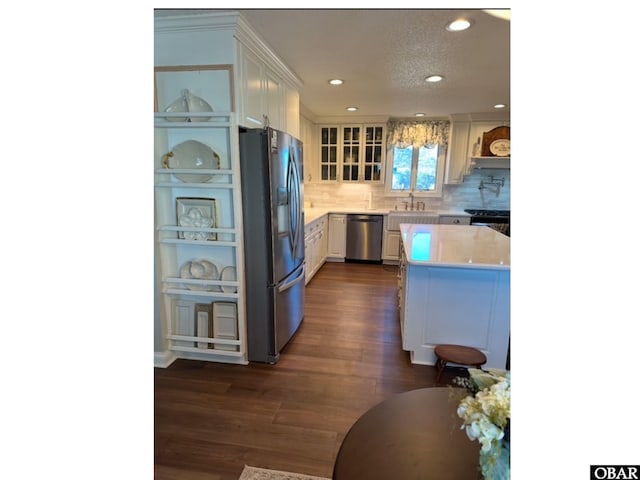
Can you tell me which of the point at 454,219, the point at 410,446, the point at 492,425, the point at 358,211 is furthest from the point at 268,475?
the point at 454,219

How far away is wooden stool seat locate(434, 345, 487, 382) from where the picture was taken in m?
2.15

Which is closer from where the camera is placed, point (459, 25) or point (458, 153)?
point (459, 25)

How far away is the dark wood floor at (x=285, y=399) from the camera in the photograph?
5.23ft

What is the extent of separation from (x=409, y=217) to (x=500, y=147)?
165 centimetres

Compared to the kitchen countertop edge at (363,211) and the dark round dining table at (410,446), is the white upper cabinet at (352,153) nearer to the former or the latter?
the kitchen countertop edge at (363,211)

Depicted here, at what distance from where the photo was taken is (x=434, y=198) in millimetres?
5480

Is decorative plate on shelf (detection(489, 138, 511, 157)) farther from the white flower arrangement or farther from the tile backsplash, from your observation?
the white flower arrangement

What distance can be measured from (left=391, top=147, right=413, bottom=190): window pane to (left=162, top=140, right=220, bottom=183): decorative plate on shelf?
3.89m

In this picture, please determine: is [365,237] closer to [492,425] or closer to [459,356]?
[459,356]
